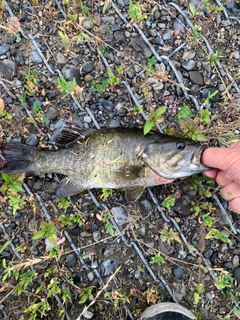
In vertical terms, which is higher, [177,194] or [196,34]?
[196,34]

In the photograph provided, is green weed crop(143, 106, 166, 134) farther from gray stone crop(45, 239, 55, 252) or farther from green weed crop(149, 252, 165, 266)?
gray stone crop(45, 239, 55, 252)

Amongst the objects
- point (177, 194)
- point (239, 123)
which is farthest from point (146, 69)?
point (177, 194)

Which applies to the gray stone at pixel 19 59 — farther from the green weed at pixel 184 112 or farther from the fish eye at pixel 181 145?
the fish eye at pixel 181 145

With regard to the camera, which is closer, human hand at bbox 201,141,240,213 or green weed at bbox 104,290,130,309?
human hand at bbox 201,141,240,213

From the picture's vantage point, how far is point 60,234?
402 cm

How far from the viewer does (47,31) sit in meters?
4.16

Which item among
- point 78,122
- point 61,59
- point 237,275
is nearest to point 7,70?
point 61,59

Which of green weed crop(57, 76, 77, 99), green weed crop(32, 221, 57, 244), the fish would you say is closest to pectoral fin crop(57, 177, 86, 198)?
the fish

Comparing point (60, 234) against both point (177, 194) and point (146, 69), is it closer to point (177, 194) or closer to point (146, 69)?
point (177, 194)

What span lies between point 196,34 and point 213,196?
1.91 metres

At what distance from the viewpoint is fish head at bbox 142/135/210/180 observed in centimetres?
357

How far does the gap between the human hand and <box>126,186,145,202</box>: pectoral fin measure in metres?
0.73

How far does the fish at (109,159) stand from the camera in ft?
11.9

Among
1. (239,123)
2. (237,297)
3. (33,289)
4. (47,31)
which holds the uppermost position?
(47,31)
